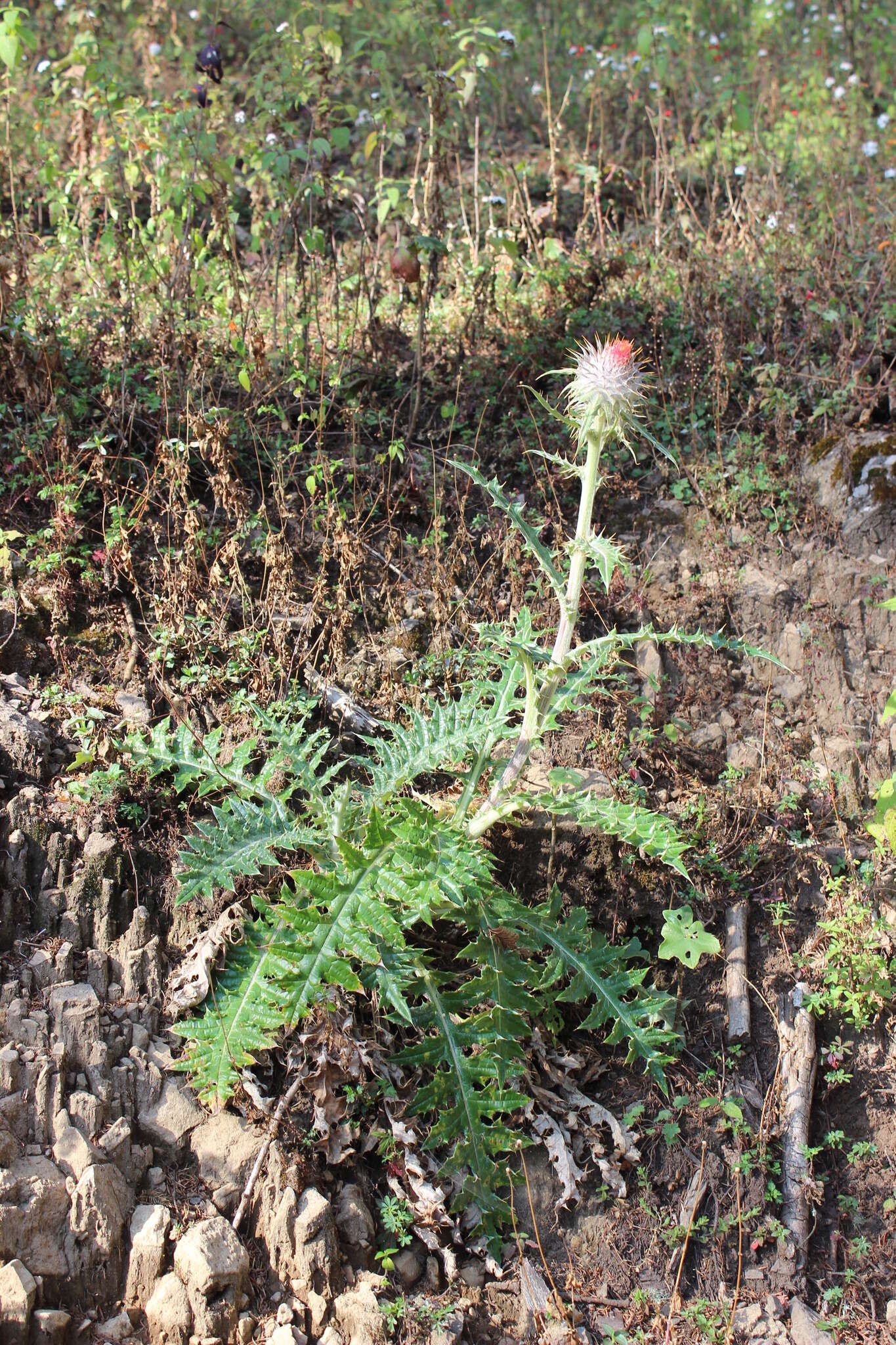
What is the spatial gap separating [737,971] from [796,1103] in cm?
48

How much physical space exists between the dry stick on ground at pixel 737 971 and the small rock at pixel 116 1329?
2115mm

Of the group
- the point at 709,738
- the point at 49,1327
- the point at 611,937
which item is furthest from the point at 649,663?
the point at 49,1327

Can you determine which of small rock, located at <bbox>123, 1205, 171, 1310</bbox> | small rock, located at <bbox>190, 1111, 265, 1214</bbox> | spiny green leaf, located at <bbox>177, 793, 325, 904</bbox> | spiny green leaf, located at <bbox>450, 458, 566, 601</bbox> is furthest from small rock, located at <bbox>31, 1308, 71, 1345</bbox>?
spiny green leaf, located at <bbox>450, 458, 566, 601</bbox>

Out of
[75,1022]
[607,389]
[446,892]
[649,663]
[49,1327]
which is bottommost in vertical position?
[49,1327]

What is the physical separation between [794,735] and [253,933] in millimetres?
2444

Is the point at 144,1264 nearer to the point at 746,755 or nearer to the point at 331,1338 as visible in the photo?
the point at 331,1338

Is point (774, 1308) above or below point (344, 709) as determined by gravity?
below

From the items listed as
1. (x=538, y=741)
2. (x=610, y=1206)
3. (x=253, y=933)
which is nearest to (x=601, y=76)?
(x=538, y=741)

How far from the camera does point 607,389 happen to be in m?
3.06

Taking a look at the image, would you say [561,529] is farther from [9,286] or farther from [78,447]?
[9,286]

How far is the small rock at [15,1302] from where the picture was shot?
2.53m

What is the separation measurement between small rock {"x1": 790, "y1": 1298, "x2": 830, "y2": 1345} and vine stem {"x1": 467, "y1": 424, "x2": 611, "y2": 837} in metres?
1.75

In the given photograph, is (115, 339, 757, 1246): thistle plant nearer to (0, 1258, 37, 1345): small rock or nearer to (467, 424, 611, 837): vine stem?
(467, 424, 611, 837): vine stem

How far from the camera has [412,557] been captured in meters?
4.74
